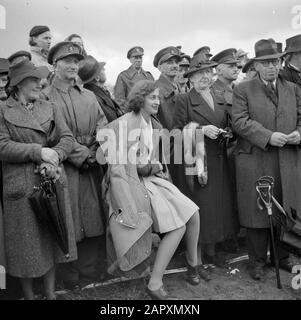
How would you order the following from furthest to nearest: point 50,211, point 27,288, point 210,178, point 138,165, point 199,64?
point 199,64 < point 210,178 < point 138,165 < point 27,288 < point 50,211

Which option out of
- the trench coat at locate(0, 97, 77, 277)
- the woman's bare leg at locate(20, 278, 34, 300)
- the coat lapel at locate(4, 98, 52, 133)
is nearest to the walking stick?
the trench coat at locate(0, 97, 77, 277)

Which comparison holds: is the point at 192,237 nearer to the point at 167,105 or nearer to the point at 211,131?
the point at 211,131

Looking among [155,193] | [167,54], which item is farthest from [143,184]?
[167,54]

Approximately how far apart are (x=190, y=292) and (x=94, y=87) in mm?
2405

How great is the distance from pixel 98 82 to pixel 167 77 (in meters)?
1.24

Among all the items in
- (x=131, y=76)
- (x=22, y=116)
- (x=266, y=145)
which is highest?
(x=131, y=76)

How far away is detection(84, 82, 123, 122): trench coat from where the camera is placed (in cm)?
470

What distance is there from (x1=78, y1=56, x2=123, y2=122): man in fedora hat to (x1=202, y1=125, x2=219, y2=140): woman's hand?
99 centimetres

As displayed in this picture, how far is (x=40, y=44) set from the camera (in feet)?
17.0

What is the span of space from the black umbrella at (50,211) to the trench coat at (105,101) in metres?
1.30

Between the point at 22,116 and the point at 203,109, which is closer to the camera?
the point at 22,116

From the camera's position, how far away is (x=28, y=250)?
3.59m

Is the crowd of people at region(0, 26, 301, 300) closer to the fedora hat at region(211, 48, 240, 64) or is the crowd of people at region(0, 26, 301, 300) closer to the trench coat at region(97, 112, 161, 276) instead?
the trench coat at region(97, 112, 161, 276)
